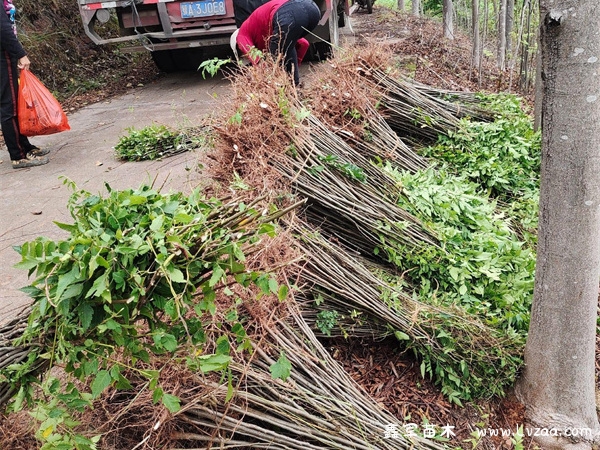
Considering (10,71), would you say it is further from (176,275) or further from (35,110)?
(176,275)

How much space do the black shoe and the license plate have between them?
2.57 m

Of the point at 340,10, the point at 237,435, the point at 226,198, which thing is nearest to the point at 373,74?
the point at 226,198

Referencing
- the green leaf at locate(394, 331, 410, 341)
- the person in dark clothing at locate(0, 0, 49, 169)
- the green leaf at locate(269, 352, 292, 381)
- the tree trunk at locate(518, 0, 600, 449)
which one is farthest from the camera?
the person in dark clothing at locate(0, 0, 49, 169)

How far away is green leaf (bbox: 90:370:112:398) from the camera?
155cm

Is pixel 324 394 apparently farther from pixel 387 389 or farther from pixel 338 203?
pixel 338 203

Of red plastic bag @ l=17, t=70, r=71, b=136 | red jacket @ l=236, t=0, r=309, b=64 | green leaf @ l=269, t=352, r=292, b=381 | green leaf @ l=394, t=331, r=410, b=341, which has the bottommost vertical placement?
green leaf @ l=394, t=331, r=410, b=341

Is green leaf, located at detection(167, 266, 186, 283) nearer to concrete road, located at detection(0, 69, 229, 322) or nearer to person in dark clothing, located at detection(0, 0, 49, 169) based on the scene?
concrete road, located at detection(0, 69, 229, 322)

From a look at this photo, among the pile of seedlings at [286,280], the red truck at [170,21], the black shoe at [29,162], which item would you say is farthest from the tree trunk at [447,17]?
the black shoe at [29,162]

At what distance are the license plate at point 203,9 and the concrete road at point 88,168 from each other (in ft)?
3.23

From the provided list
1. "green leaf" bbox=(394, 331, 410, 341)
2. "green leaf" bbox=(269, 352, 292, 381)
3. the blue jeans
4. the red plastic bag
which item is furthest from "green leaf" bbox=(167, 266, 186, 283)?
the red plastic bag

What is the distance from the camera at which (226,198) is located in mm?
2678

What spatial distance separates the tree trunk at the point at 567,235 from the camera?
206cm

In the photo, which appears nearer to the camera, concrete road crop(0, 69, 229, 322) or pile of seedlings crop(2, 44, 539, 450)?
pile of seedlings crop(2, 44, 539, 450)

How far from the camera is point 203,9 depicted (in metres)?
6.30
